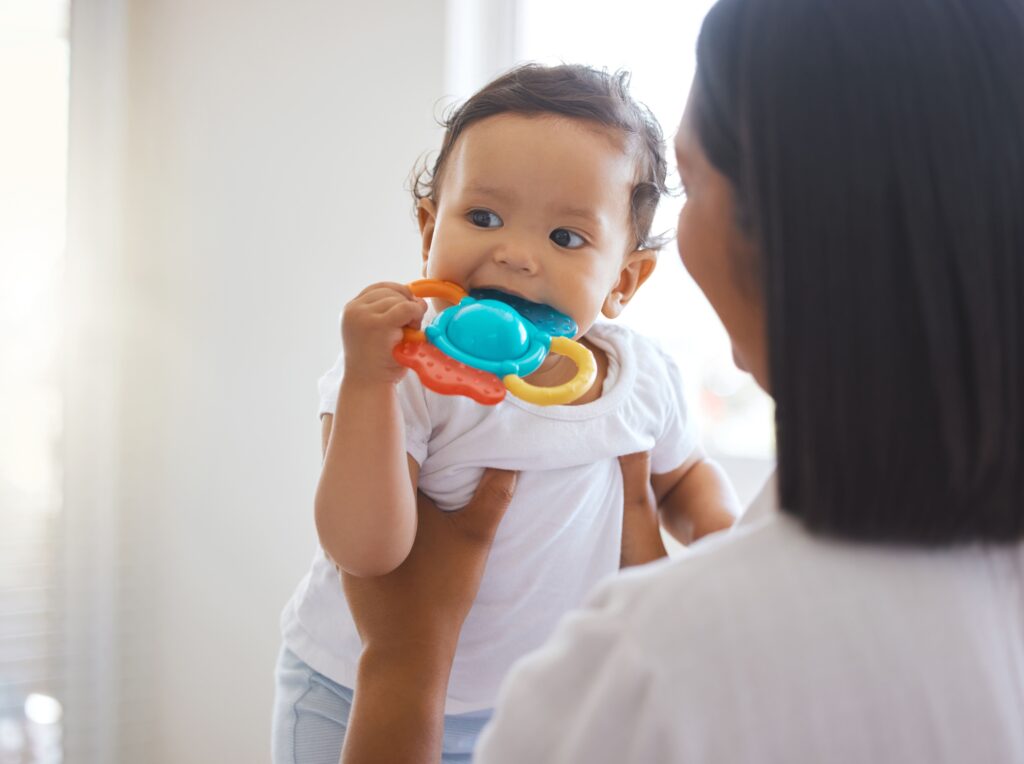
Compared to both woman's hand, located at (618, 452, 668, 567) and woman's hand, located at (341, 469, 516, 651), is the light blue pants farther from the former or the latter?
woman's hand, located at (618, 452, 668, 567)

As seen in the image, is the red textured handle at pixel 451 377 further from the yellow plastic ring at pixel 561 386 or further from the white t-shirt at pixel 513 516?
the white t-shirt at pixel 513 516

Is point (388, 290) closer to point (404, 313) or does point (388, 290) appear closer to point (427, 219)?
point (404, 313)

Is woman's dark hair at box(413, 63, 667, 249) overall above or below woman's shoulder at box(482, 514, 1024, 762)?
above

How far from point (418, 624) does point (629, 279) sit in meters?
0.44

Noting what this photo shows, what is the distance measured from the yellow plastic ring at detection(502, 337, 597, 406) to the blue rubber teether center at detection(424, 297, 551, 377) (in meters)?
0.02

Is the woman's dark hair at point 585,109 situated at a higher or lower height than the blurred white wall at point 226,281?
higher

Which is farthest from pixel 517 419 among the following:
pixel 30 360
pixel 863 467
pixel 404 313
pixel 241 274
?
pixel 30 360

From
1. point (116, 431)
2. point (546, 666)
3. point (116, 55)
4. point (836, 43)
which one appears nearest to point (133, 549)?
point (116, 431)

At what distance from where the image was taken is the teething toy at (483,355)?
2.23ft

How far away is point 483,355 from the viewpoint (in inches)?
27.6

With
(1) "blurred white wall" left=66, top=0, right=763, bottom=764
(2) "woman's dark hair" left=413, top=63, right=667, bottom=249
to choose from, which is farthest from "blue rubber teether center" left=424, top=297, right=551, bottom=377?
(1) "blurred white wall" left=66, top=0, right=763, bottom=764

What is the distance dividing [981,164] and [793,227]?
0.27ft

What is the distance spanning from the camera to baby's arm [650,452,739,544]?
0.98 meters

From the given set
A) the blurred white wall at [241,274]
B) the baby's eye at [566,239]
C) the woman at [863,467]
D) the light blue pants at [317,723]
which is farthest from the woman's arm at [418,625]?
the blurred white wall at [241,274]
